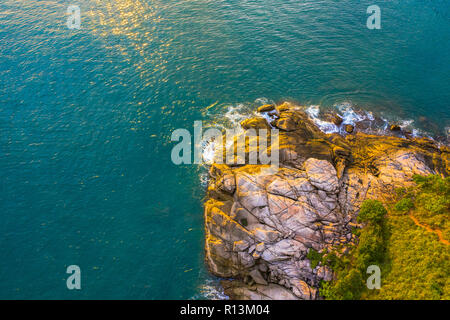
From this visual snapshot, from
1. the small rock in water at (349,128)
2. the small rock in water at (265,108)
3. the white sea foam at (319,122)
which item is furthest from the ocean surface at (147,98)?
the small rock in water at (349,128)

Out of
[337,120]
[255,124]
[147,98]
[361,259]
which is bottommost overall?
[361,259]

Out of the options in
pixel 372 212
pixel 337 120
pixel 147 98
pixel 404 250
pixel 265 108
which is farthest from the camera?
pixel 147 98

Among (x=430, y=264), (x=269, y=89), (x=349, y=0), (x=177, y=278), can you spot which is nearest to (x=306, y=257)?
(x=430, y=264)

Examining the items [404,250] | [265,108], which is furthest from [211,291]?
[265,108]

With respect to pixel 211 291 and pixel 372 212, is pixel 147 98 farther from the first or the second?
pixel 372 212

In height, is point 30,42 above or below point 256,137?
above

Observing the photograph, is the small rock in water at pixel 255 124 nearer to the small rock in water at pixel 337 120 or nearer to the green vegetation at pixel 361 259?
the small rock in water at pixel 337 120
